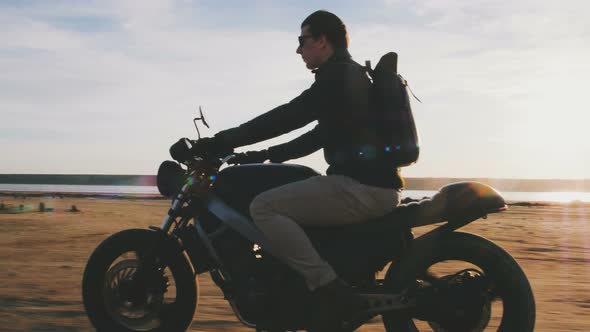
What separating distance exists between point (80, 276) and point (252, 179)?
4231 mm

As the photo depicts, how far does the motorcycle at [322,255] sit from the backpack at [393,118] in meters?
0.37

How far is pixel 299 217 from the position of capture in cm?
411

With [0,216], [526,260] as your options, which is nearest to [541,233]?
[526,260]

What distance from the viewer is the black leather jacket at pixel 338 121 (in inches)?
156

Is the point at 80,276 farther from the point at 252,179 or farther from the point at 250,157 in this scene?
the point at 252,179

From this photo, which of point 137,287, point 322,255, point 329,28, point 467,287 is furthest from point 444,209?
point 137,287

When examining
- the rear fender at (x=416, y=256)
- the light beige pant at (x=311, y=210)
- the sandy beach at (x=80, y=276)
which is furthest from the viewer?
the sandy beach at (x=80, y=276)

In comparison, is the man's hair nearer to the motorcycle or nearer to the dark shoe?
the motorcycle

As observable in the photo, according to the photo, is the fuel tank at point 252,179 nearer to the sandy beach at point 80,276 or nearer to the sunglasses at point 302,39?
the sunglasses at point 302,39

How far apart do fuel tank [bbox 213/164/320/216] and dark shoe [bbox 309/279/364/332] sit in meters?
0.71

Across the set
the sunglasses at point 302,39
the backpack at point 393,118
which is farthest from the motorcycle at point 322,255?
the sunglasses at point 302,39

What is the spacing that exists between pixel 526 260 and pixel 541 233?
6.04 metres

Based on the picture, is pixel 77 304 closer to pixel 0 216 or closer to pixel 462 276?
pixel 462 276

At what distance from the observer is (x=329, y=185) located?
4055 mm
